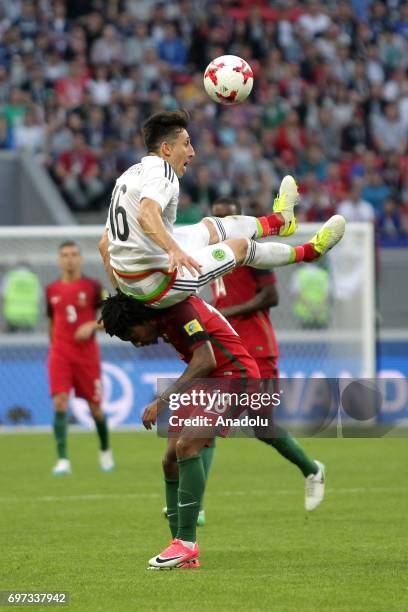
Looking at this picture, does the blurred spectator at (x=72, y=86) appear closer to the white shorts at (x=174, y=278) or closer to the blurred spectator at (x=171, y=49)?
the blurred spectator at (x=171, y=49)

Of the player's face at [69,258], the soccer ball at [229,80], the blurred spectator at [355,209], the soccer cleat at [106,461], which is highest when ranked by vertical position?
the soccer ball at [229,80]

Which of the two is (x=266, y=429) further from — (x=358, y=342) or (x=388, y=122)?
(x=388, y=122)

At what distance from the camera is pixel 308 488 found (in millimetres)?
10211

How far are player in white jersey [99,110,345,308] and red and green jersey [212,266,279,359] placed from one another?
8.28 feet

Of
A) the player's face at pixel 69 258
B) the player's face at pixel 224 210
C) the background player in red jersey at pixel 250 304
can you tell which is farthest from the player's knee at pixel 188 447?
the player's face at pixel 69 258

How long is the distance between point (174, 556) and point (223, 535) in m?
1.74

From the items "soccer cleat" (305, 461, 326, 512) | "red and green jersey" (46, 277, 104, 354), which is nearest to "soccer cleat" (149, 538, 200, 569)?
"soccer cleat" (305, 461, 326, 512)

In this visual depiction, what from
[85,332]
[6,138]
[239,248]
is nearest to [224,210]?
[239,248]

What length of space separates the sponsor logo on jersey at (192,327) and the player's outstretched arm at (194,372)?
9cm

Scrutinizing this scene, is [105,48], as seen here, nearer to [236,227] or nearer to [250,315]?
[250,315]

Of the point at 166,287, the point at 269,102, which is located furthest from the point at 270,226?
the point at 269,102

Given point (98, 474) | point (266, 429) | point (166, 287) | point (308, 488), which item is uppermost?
point (166, 287)

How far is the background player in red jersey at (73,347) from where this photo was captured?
14039mm

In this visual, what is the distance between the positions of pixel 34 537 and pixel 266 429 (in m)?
1.76
